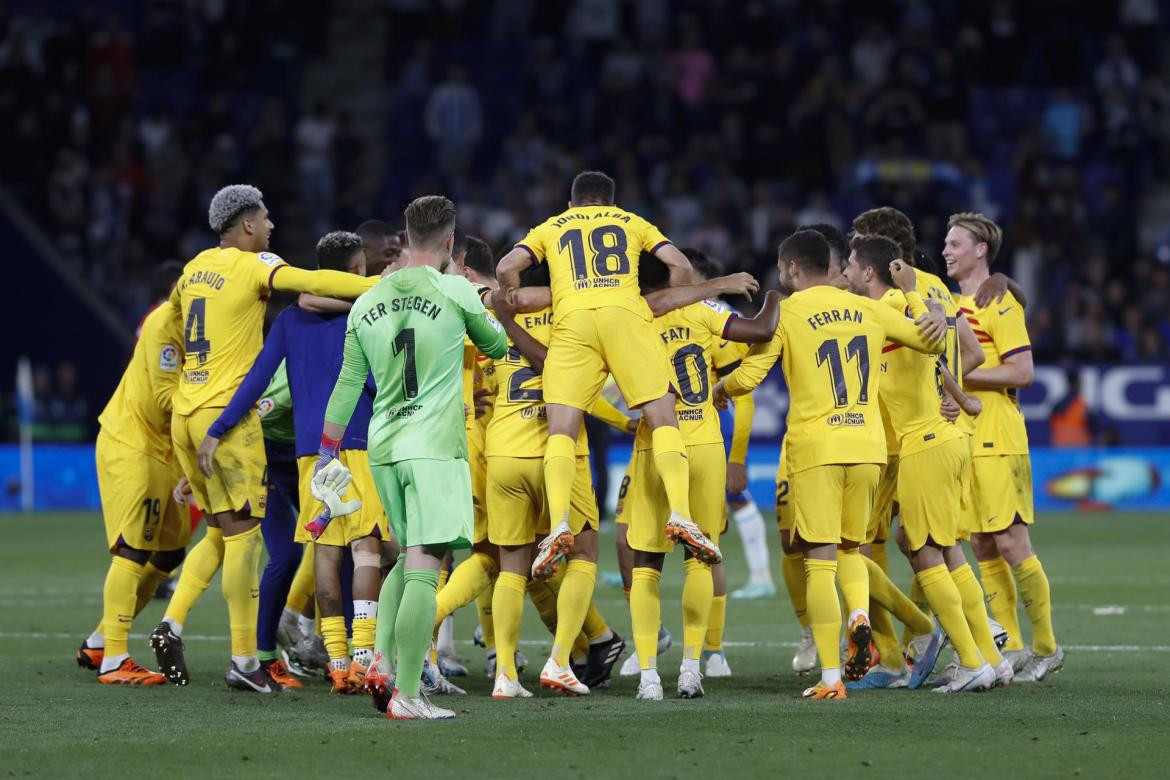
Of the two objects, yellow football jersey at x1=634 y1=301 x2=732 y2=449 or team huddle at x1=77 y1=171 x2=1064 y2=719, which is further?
yellow football jersey at x1=634 y1=301 x2=732 y2=449

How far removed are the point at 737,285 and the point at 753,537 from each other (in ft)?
17.0

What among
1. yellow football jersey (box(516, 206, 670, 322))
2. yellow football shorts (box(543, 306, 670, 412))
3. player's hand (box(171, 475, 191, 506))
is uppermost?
yellow football jersey (box(516, 206, 670, 322))

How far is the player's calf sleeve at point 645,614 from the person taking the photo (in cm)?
903

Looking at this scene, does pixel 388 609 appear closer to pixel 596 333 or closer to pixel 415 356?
pixel 415 356

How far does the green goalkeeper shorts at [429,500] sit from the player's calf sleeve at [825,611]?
1912 millimetres

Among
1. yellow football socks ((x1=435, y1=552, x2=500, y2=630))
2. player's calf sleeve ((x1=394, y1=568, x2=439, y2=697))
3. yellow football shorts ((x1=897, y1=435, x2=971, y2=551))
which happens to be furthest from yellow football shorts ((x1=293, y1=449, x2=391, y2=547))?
yellow football shorts ((x1=897, y1=435, x2=971, y2=551))

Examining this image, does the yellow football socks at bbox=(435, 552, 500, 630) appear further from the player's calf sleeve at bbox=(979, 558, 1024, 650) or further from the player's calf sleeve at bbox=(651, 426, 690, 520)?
the player's calf sleeve at bbox=(979, 558, 1024, 650)

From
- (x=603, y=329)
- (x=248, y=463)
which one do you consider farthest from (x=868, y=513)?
(x=248, y=463)

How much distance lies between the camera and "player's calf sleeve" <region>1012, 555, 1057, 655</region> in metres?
9.90

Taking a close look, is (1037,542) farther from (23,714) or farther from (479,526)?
(23,714)

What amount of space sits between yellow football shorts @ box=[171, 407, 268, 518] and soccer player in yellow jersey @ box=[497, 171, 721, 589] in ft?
5.30

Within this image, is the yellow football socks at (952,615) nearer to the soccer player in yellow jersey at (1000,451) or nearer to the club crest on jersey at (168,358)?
the soccer player in yellow jersey at (1000,451)

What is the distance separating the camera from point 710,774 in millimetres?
6828

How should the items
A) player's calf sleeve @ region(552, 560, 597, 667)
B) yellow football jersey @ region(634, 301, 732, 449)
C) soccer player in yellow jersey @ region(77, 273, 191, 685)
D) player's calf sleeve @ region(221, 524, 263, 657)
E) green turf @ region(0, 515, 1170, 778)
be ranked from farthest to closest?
1. soccer player in yellow jersey @ region(77, 273, 191, 685)
2. yellow football jersey @ region(634, 301, 732, 449)
3. player's calf sleeve @ region(221, 524, 263, 657)
4. player's calf sleeve @ region(552, 560, 597, 667)
5. green turf @ region(0, 515, 1170, 778)
